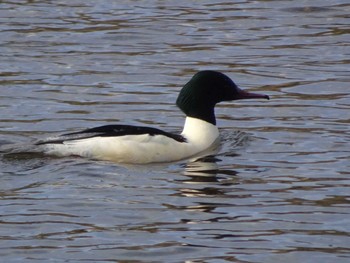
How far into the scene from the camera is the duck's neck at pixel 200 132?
48.0 feet

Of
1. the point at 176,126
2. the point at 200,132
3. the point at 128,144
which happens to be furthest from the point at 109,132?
the point at 176,126

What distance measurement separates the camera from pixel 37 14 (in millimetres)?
21938

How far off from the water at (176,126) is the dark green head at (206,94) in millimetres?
417

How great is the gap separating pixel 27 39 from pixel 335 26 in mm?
4561


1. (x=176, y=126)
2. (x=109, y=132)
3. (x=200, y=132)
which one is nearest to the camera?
(x=109, y=132)

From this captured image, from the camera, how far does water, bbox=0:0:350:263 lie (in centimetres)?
1077

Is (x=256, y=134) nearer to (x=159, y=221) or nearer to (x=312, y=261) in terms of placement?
(x=159, y=221)

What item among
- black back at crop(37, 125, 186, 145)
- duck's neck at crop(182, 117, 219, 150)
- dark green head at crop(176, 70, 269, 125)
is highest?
dark green head at crop(176, 70, 269, 125)

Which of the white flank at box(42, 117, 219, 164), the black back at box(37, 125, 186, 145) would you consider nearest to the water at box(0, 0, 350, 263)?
the white flank at box(42, 117, 219, 164)

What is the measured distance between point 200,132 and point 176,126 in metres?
1.08

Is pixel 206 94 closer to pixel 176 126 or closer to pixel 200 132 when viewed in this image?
pixel 200 132

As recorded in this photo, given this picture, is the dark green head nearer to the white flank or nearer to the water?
the water

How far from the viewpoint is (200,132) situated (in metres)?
14.7

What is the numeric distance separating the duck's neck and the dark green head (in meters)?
0.07
